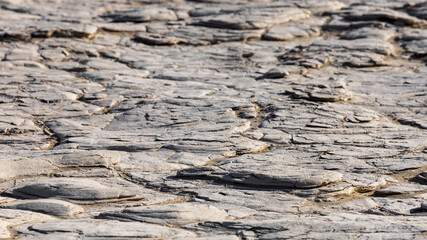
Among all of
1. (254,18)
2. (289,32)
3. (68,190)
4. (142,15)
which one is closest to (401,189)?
(68,190)

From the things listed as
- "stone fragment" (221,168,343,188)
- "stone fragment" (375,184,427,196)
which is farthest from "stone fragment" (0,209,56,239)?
"stone fragment" (375,184,427,196)

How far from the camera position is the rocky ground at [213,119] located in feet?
10.9

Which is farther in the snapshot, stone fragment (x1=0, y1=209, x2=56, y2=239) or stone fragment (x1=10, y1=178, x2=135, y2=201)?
stone fragment (x1=10, y1=178, x2=135, y2=201)

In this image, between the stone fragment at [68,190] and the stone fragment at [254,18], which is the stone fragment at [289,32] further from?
the stone fragment at [68,190]

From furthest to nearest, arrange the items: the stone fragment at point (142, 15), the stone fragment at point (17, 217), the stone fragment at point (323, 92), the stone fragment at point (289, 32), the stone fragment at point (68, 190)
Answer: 1. the stone fragment at point (142, 15)
2. the stone fragment at point (289, 32)
3. the stone fragment at point (323, 92)
4. the stone fragment at point (68, 190)
5. the stone fragment at point (17, 217)

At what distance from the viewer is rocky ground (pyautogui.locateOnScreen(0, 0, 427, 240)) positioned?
3.32 m

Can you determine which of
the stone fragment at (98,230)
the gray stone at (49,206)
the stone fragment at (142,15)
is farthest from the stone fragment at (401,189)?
the stone fragment at (142,15)

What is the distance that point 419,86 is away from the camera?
590cm

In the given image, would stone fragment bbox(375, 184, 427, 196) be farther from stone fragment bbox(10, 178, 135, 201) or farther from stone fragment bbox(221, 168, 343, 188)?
stone fragment bbox(10, 178, 135, 201)

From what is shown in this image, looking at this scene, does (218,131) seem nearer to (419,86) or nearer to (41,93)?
(41,93)

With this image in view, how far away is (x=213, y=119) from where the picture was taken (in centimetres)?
504

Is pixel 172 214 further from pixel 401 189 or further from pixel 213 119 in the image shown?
pixel 213 119

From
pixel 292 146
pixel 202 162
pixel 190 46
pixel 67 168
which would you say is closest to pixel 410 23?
pixel 190 46

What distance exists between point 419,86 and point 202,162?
2709 millimetres
